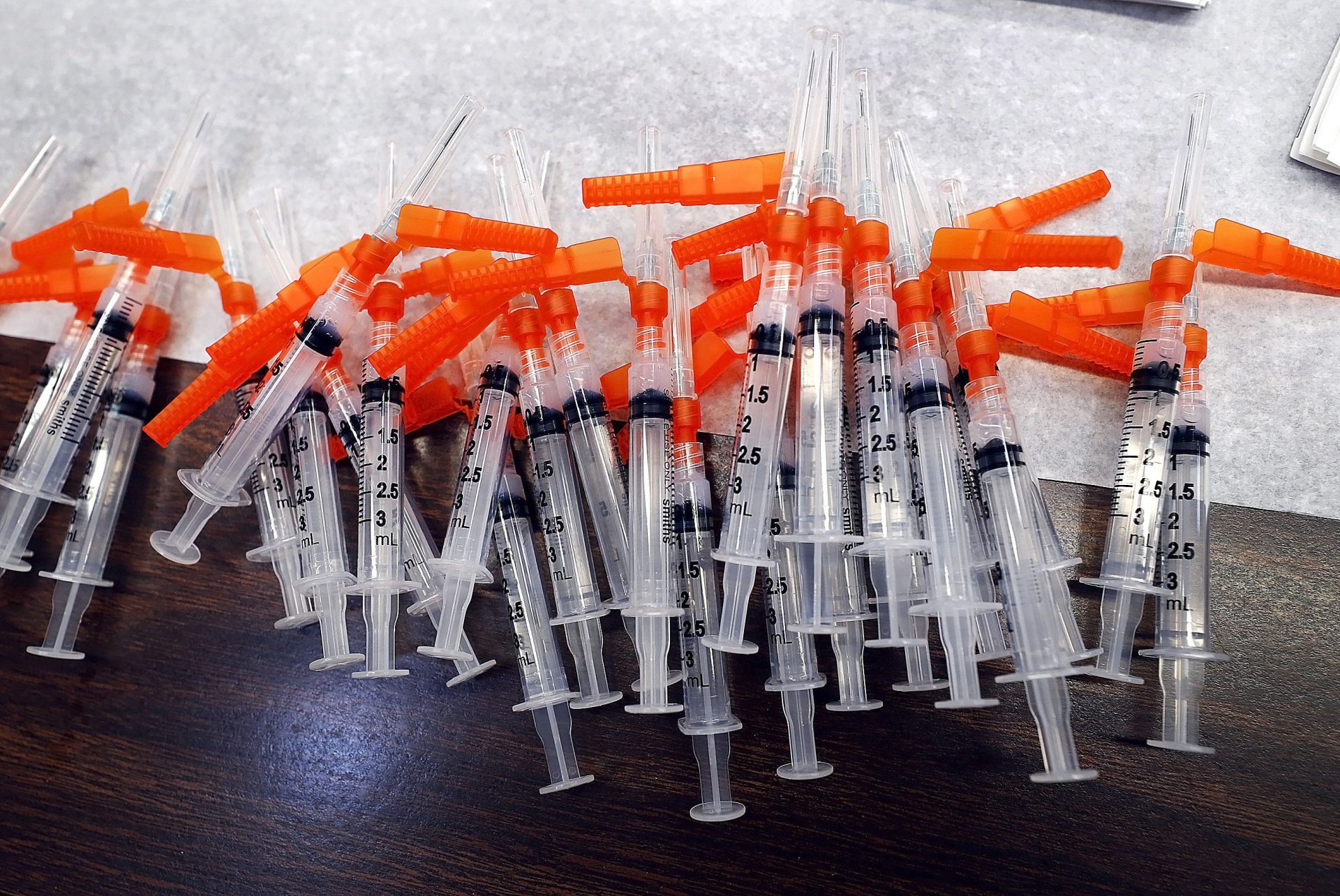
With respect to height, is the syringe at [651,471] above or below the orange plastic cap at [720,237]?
below

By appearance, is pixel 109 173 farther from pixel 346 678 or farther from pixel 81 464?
pixel 346 678

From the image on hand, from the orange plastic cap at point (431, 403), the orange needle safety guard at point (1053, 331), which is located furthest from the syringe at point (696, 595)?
the orange needle safety guard at point (1053, 331)

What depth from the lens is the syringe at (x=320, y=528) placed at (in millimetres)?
1350

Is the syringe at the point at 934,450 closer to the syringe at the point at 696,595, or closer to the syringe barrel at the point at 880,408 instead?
the syringe barrel at the point at 880,408

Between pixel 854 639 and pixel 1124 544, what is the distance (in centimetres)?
42

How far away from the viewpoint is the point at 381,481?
4.48 feet

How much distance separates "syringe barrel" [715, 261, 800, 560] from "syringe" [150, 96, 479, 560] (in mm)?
549

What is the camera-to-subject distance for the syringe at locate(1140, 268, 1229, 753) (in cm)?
123

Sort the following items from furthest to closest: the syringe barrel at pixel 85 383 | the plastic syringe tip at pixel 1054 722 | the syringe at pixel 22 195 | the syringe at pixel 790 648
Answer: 1. the syringe at pixel 22 195
2. the syringe barrel at pixel 85 383
3. the syringe at pixel 790 648
4. the plastic syringe tip at pixel 1054 722

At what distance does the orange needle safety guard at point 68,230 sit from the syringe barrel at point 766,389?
116cm

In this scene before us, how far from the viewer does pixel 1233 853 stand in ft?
4.04

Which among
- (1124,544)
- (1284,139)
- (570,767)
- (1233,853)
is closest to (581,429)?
(570,767)

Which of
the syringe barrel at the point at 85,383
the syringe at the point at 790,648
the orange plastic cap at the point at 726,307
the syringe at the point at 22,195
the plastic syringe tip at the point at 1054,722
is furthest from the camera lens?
the syringe at the point at 22,195

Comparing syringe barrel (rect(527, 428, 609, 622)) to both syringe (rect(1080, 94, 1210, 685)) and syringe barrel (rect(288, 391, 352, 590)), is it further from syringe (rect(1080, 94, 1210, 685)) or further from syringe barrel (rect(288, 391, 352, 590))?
syringe (rect(1080, 94, 1210, 685))
